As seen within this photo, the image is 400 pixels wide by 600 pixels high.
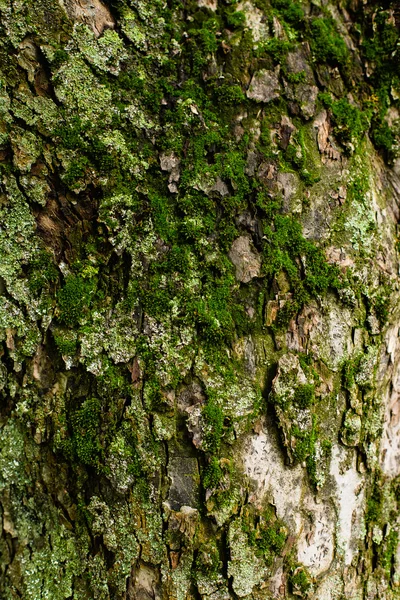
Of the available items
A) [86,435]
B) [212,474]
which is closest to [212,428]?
[212,474]

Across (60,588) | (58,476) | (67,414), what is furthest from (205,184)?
(60,588)

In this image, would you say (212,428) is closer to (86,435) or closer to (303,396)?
(303,396)

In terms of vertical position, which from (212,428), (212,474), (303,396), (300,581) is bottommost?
(300,581)

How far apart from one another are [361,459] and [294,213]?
1137mm

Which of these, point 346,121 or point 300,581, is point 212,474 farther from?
point 346,121

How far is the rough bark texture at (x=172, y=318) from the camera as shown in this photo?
188cm

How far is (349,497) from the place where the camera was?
6.84ft

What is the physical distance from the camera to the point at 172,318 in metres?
1.93

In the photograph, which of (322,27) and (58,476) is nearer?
(58,476)

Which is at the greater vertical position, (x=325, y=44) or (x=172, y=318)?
(x=325, y=44)

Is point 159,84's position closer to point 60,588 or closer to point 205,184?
point 205,184

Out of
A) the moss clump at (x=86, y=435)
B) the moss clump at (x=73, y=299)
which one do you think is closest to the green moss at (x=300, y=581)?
the moss clump at (x=86, y=435)

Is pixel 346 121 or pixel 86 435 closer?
pixel 86 435

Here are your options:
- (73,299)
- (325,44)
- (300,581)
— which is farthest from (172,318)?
(325,44)
